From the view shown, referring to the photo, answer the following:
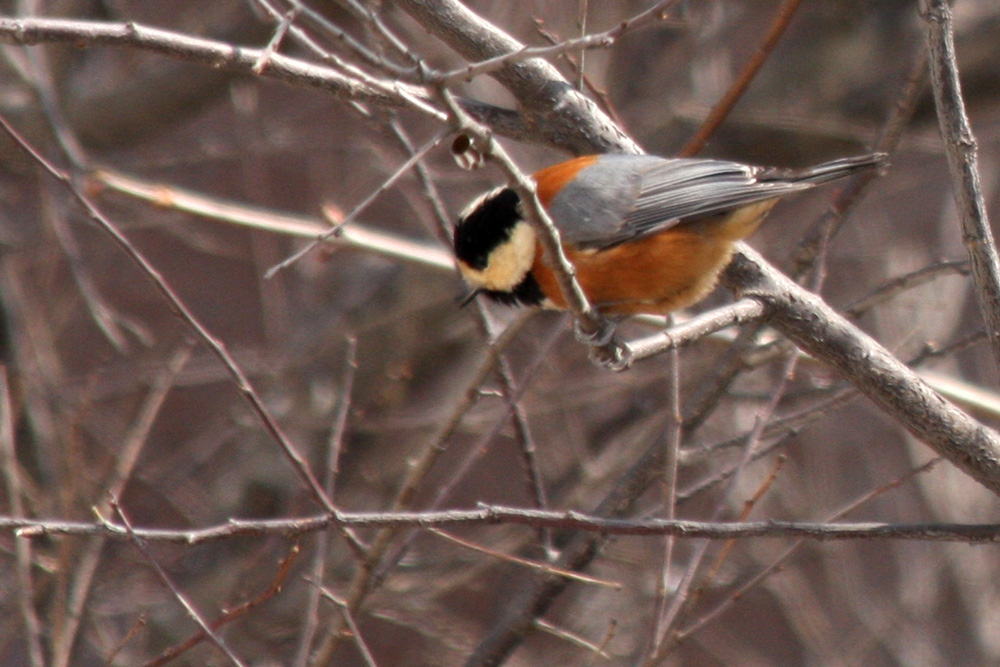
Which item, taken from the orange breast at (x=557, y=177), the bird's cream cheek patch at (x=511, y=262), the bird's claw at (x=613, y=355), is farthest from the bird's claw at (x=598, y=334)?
the orange breast at (x=557, y=177)

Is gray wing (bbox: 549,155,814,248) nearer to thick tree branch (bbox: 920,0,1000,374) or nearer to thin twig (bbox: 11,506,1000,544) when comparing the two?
thick tree branch (bbox: 920,0,1000,374)

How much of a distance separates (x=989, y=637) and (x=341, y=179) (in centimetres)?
466

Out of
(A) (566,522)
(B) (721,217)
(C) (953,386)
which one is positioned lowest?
(C) (953,386)

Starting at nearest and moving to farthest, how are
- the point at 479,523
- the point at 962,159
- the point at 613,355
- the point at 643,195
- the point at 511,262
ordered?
the point at 479,523 → the point at 962,159 → the point at 613,355 → the point at 511,262 → the point at 643,195

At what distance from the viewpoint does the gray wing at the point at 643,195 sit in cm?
316

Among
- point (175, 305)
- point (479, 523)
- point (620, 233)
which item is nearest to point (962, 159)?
point (620, 233)

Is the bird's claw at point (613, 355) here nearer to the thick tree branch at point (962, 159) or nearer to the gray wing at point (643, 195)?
the gray wing at point (643, 195)

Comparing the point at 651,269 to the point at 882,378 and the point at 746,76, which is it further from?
the point at 882,378

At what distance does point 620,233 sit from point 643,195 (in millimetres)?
174

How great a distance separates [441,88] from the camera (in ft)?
5.06

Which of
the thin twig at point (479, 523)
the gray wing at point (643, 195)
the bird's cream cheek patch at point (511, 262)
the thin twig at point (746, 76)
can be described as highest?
the thin twig at point (746, 76)

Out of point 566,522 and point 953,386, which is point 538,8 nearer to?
point 953,386

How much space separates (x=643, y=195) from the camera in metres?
3.27

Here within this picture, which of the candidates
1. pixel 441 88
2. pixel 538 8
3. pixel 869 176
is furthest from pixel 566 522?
pixel 538 8
